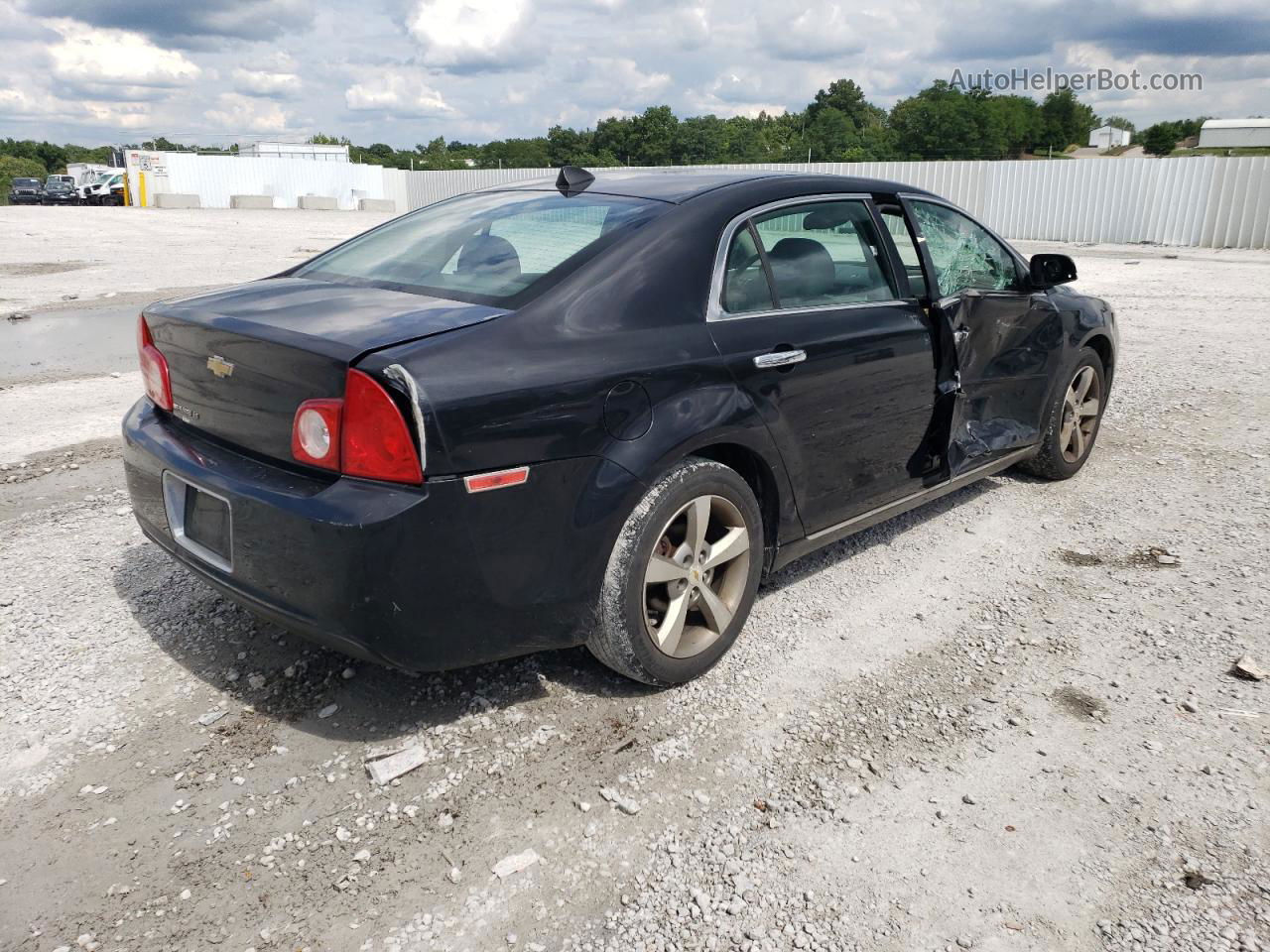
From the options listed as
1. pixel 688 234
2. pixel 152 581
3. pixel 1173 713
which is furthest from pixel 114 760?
pixel 1173 713

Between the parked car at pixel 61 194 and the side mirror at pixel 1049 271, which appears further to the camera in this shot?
the parked car at pixel 61 194

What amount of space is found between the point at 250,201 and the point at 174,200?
418 cm

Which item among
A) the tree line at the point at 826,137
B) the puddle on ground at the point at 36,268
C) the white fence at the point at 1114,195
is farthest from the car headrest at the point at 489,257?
the tree line at the point at 826,137

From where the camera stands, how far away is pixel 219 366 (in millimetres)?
3012

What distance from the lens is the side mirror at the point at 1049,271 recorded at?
4.92 meters

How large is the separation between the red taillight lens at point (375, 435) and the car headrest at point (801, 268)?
1622 mm

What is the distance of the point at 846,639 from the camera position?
12.4 feet

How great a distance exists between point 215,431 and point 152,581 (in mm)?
1387

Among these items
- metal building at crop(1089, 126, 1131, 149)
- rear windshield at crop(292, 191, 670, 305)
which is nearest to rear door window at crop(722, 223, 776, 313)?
rear windshield at crop(292, 191, 670, 305)

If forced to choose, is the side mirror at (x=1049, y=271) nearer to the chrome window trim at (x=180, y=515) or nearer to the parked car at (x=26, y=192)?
the chrome window trim at (x=180, y=515)

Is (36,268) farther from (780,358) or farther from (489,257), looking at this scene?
(780,358)

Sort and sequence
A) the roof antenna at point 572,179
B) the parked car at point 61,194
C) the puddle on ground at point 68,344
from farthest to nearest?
1. the parked car at point 61,194
2. the puddle on ground at point 68,344
3. the roof antenna at point 572,179

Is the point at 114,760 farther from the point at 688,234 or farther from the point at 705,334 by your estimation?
the point at 688,234

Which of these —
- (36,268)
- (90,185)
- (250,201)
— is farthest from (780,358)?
(90,185)
